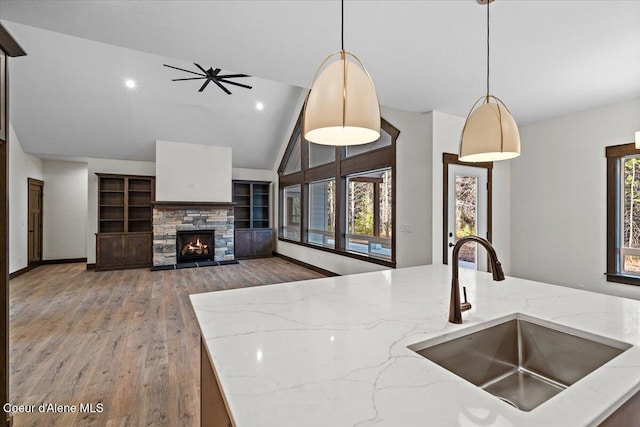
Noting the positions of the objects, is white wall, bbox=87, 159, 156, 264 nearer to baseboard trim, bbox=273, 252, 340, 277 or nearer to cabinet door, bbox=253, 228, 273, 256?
cabinet door, bbox=253, 228, 273, 256

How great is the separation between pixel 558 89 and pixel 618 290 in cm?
234

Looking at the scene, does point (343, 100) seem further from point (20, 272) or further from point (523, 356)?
point (20, 272)

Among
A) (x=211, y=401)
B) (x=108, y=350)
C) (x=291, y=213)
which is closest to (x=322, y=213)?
(x=291, y=213)

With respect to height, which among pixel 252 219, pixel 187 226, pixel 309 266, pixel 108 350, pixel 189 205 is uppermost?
pixel 189 205

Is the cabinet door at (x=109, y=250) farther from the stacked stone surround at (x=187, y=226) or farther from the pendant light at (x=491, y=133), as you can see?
the pendant light at (x=491, y=133)

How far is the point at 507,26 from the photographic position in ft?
6.95

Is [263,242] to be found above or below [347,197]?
below

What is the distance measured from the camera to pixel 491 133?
1.69 meters

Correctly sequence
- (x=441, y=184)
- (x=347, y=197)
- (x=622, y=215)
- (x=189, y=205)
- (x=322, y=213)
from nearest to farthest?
(x=622, y=215)
(x=441, y=184)
(x=347, y=197)
(x=322, y=213)
(x=189, y=205)

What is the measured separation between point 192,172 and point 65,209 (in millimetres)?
3192

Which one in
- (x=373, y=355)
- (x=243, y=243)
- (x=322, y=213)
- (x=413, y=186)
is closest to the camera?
(x=373, y=355)

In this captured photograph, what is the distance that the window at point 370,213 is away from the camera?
5016 mm

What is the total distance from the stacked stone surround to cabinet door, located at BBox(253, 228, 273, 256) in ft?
2.47

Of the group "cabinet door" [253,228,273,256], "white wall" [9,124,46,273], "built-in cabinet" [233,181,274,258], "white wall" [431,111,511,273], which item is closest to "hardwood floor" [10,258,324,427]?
"white wall" [9,124,46,273]
